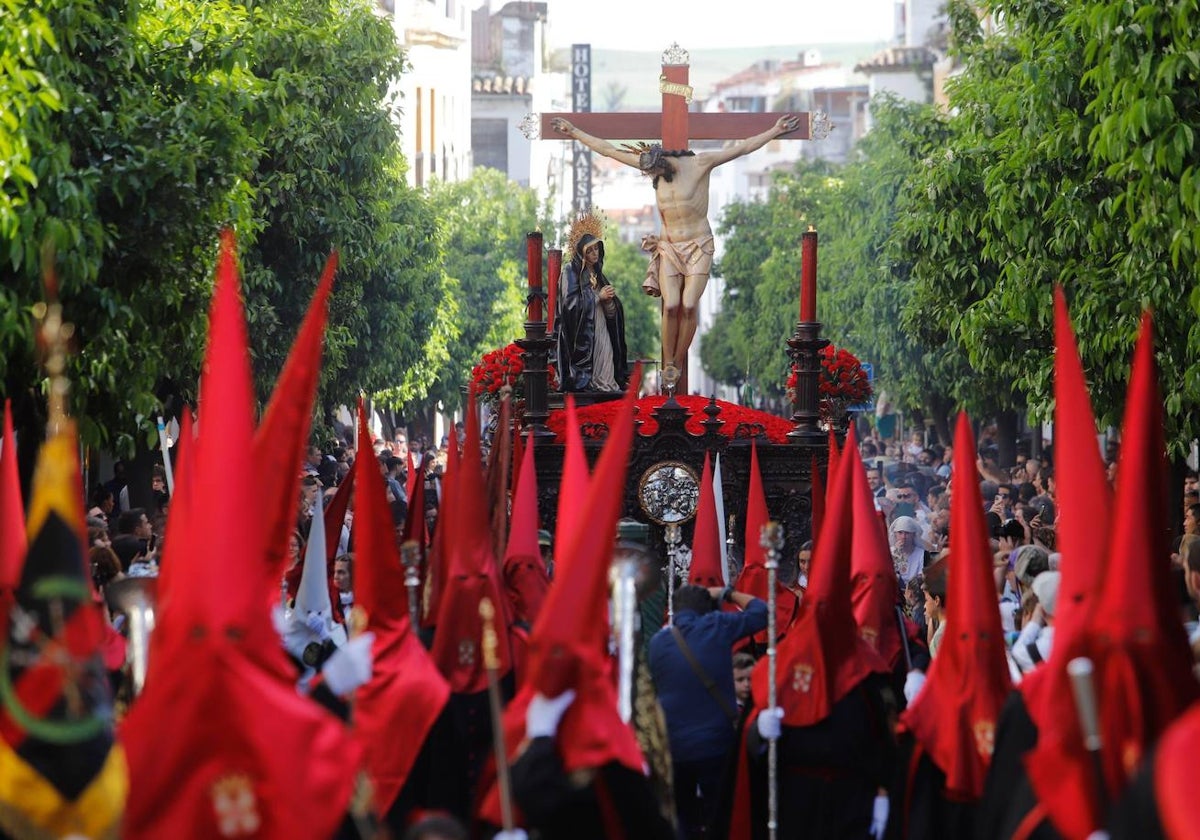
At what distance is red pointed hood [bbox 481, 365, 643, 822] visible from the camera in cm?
686

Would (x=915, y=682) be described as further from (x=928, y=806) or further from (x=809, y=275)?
(x=809, y=275)

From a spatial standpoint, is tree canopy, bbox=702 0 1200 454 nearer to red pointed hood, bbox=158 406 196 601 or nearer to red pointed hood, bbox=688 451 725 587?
red pointed hood, bbox=688 451 725 587

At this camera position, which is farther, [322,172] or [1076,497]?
[322,172]

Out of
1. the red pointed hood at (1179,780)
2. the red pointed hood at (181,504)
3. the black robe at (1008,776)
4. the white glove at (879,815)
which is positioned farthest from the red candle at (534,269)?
the red pointed hood at (1179,780)

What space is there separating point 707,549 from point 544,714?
18.1ft

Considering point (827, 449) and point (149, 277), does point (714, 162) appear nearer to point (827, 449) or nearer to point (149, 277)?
point (827, 449)

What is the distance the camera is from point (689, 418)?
51.3 feet

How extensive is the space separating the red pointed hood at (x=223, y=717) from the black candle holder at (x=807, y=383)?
951 cm

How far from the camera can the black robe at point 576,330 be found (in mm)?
17484

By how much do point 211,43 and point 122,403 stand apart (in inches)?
110

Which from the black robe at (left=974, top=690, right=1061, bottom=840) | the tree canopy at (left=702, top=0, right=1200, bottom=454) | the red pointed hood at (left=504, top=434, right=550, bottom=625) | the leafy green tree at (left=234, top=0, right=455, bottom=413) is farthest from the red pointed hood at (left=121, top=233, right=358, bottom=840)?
the leafy green tree at (left=234, top=0, right=455, bottom=413)

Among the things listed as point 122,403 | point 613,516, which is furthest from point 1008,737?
point 122,403

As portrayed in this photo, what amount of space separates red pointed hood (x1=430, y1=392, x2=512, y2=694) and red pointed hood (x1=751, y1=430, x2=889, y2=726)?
3.98ft

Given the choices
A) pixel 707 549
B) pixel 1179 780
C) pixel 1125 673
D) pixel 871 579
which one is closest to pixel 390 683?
pixel 871 579
